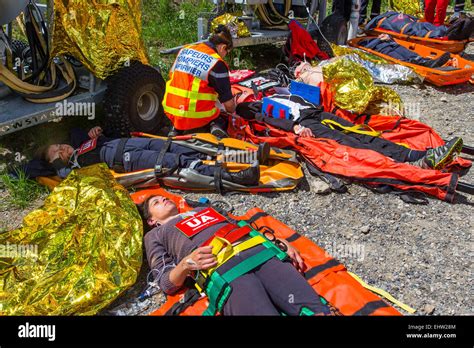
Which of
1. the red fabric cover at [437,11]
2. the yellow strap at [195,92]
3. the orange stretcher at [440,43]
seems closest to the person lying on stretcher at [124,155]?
the yellow strap at [195,92]

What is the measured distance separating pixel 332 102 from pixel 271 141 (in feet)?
3.53

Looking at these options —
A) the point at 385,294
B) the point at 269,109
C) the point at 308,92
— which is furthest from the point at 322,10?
the point at 385,294

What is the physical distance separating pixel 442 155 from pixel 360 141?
32.4 inches

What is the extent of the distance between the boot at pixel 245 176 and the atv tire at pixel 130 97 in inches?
50.6

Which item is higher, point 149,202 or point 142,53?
point 142,53

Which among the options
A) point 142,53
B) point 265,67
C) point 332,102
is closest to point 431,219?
point 332,102

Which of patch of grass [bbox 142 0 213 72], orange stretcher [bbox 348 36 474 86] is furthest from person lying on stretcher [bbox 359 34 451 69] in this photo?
patch of grass [bbox 142 0 213 72]

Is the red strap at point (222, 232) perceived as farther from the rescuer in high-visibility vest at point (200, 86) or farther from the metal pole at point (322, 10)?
the metal pole at point (322, 10)

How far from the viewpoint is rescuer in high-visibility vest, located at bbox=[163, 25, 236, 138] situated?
14.9ft

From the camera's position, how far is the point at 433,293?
2.93 metres

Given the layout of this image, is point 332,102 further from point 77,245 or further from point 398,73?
point 77,245

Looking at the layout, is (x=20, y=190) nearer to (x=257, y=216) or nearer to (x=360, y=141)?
(x=257, y=216)

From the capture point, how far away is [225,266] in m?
2.62

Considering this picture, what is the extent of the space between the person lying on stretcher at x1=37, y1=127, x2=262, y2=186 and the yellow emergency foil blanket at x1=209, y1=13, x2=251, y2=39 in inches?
108
